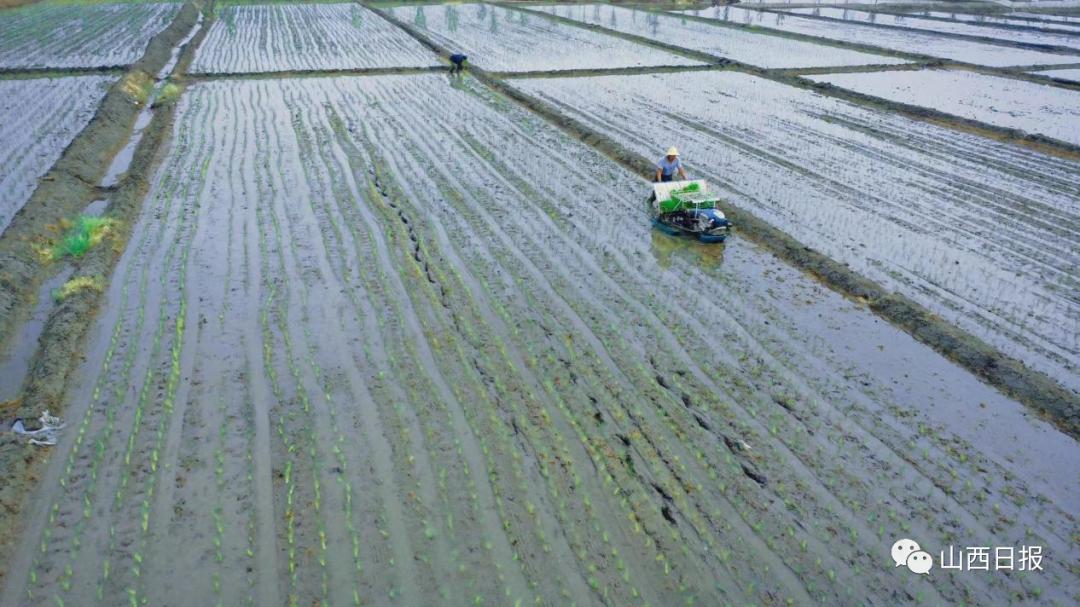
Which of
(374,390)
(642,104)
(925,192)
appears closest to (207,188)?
(374,390)

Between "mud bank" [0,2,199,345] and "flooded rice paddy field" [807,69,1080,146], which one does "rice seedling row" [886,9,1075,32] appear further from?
"mud bank" [0,2,199,345]

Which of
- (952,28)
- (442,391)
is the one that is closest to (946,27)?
(952,28)

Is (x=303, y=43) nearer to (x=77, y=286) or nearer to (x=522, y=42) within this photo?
(x=522, y=42)

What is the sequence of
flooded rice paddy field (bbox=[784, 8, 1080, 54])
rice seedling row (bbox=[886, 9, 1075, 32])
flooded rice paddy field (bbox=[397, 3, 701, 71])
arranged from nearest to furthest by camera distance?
flooded rice paddy field (bbox=[397, 3, 701, 71])
flooded rice paddy field (bbox=[784, 8, 1080, 54])
rice seedling row (bbox=[886, 9, 1075, 32])

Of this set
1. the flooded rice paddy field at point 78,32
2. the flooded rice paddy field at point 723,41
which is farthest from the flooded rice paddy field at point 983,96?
the flooded rice paddy field at point 78,32

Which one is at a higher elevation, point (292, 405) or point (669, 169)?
point (669, 169)

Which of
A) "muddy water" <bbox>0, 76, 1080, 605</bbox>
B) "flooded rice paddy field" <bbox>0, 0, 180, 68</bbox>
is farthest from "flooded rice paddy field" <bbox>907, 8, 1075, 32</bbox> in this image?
"flooded rice paddy field" <bbox>0, 0, 180, 68</bbox>
